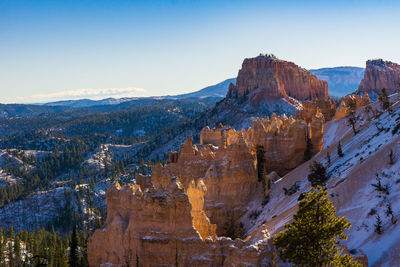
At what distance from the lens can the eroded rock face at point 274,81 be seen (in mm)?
161500

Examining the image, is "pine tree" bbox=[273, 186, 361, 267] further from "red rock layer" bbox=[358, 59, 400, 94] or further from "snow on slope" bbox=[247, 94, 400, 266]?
"red rock layer" bbox=[358, 59, 400, 94]

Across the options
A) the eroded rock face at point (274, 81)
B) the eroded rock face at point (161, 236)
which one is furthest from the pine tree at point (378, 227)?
the eroded rock face at point (274, 81)

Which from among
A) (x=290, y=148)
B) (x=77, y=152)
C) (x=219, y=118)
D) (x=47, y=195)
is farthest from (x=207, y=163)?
(x=77, y=152)

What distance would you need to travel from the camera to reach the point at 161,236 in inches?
1179

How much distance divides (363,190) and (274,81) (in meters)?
134

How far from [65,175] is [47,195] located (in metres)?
48.3

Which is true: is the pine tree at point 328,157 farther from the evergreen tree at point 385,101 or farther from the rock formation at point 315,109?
the rock formation at point 315,109

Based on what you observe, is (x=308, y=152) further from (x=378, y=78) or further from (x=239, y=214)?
(x=378, y=78)

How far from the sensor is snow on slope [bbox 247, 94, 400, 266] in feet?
84.1

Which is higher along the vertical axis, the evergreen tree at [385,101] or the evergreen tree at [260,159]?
the evergreen tree at [385,101]

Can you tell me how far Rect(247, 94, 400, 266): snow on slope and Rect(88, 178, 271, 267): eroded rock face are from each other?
17.0 feet

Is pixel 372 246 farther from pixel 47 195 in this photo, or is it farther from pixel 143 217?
pixel 47 195

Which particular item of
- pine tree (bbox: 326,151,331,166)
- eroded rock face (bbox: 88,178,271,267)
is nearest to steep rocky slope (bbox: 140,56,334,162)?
pine tree (bbox: 326,151,331,166)

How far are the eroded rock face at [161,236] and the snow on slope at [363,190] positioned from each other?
5180mm
